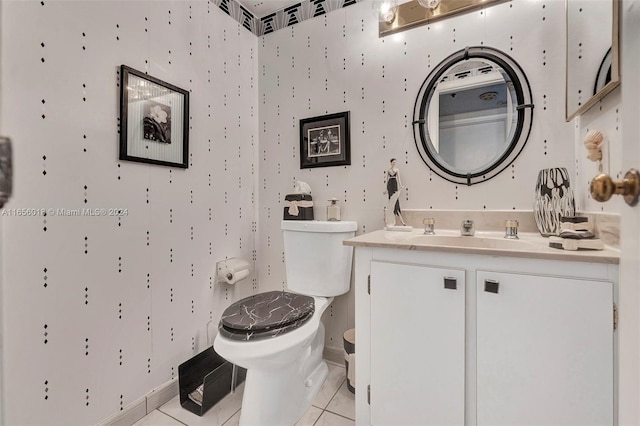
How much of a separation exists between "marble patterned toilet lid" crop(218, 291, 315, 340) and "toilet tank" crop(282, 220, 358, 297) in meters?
0.17

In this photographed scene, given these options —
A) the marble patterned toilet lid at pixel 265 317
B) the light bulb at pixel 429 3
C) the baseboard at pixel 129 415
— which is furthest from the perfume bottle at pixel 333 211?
the baseboard at pixel 129 415

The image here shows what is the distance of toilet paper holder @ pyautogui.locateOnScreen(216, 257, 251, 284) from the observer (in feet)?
5.57

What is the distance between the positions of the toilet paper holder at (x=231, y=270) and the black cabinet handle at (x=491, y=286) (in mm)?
1291

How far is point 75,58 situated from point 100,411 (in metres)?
1.39

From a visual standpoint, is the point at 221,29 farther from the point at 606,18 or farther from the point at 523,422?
the point at 523,422

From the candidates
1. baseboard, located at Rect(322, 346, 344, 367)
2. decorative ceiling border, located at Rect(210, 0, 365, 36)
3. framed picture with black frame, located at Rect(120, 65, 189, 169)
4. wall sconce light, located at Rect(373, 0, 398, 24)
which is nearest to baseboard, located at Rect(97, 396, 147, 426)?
baseboard, located at Rect(322, 346, 344, 367)

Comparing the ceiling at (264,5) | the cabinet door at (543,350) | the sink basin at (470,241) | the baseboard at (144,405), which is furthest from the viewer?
the ceiling at (264,5)

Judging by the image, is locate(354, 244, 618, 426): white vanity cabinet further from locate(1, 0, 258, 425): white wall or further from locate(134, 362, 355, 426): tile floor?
locate(1, 0, 258, 425): white wall

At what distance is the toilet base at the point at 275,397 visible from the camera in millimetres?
1197

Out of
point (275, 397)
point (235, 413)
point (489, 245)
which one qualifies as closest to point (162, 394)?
Result: point (235, 413)

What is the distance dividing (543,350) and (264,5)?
7.39 ft

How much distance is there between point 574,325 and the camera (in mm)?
816

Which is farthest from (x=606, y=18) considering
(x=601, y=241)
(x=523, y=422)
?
(x=523, y=422)

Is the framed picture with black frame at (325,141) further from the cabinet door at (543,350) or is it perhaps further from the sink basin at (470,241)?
the cabinet door at (543,350)
